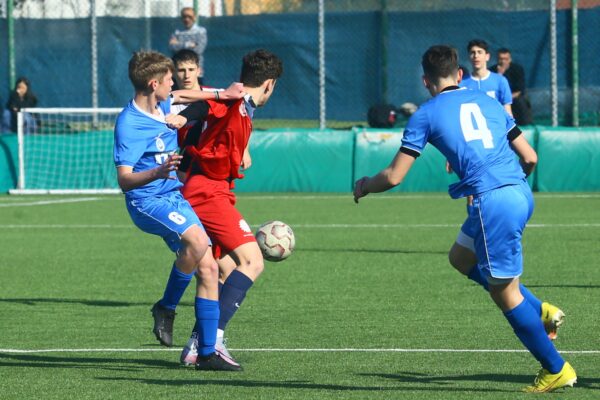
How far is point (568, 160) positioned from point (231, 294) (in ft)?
46.0

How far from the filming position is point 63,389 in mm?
7219

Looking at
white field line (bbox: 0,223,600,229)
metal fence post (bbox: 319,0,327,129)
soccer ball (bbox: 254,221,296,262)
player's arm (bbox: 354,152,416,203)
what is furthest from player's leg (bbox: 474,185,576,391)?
metal fence post (bbox: 319,0,327,129)

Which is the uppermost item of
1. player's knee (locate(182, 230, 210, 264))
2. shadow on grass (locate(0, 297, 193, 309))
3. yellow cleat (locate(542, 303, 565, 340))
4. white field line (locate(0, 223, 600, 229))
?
player's knee (locate(182, 230, 210, 264))

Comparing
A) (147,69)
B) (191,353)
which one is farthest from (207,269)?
(147,69)

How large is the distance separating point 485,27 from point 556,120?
2.24 m

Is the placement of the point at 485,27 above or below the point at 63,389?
above

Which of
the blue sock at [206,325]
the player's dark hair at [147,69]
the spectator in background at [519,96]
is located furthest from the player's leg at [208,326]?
the spectator in background at [519,96]

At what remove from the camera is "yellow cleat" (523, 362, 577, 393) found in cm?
678

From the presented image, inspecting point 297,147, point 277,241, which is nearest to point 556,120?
point 297,147

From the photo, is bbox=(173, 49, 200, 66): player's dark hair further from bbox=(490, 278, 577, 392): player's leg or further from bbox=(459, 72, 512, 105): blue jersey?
bbox=(459, 72, 512, 105): blue jersey

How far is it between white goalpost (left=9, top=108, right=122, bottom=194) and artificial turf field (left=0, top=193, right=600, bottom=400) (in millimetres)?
4498

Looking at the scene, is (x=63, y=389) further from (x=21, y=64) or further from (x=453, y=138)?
(x=21, y=64)

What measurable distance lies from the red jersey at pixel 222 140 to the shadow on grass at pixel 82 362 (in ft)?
3.97

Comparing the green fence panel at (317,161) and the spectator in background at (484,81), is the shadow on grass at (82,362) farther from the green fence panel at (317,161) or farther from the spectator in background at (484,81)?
the green fence panel at (317,161)
